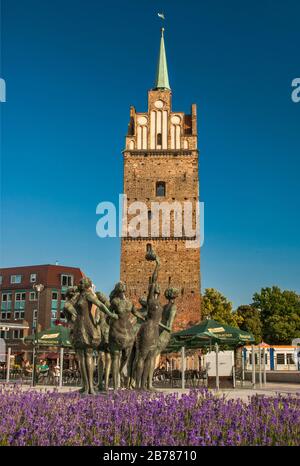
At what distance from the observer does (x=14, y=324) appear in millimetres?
59281

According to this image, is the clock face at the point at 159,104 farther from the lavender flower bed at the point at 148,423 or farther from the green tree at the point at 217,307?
the lavender flower bed at the point at 148,423

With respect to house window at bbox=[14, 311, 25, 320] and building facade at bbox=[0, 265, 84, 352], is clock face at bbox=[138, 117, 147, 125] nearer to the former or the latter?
building facade at bbox=[0, 265, 84, 352]

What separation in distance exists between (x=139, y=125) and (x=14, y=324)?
2661cm

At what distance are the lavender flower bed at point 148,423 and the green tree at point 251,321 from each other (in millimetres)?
52900

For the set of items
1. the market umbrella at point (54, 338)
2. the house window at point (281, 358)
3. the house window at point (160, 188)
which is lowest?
the house window at point (281, 358)

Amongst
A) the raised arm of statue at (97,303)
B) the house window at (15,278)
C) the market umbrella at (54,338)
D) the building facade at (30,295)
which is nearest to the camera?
the raised arm of statue at (97,303)

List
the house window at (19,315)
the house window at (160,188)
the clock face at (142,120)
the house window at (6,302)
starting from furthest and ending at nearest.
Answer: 1. the house window at (6,302)
2. the house window at (19,315)
3. the house window at (160,188)
4. the clock face at (142,120)

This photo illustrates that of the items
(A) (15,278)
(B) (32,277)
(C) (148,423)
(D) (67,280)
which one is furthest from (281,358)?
(C) (148,423)

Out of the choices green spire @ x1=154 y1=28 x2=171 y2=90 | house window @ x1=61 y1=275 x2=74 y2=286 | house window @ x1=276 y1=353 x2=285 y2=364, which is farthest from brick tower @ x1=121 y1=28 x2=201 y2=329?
house window @ x1=61 y1=275 x2=74 y2=286

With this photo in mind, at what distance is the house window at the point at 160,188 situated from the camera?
45.6 meters

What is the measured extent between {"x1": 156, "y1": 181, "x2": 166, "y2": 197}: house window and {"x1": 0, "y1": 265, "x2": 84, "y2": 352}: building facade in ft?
65.5

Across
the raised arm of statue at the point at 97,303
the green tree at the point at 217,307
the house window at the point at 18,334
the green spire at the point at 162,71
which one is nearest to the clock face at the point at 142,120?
the green spire at the point at 162,71

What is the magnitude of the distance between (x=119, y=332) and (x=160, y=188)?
35.9 meters

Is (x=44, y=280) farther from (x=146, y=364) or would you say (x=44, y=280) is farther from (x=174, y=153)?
(x=146, y=364)
